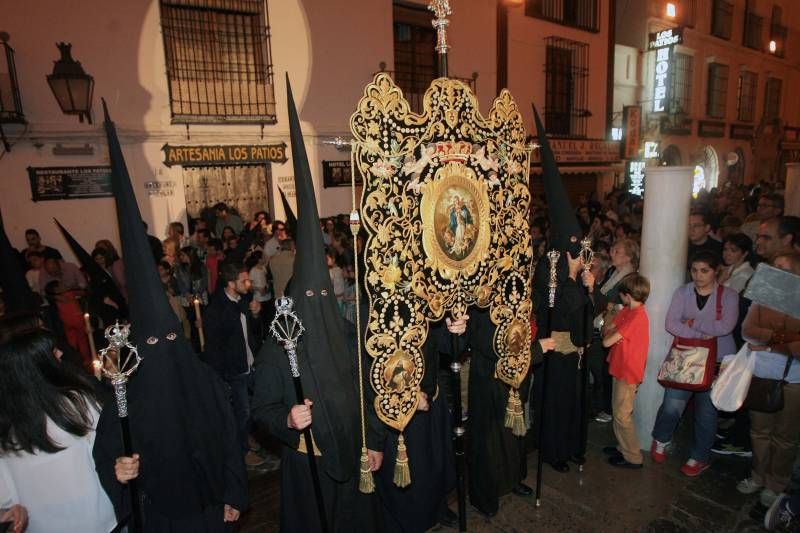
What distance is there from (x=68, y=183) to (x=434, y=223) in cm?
865

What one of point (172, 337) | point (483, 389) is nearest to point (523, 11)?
point (483, 389)

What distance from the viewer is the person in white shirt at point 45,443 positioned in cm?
253

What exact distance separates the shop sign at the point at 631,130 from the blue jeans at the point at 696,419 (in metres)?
16.4

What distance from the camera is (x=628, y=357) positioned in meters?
4.49

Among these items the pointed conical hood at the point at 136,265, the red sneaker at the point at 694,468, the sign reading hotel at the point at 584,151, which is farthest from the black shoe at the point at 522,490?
the sign reading hotel at the point at 584,151

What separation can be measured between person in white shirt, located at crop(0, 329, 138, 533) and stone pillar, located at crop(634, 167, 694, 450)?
4.61m

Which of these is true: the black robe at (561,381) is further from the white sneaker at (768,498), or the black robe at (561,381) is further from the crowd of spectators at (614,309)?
the white sneaker at (768,498)

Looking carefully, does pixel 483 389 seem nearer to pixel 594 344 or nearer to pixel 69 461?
pixel 594 344

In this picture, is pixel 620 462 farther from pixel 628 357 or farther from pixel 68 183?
pixel 68 183

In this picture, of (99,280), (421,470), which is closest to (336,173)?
(99,280)

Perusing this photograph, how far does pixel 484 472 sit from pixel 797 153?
1348 inches

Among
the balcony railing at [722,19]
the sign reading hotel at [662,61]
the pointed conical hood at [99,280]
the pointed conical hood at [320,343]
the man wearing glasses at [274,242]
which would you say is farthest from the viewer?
the balcony railing at [722,19]

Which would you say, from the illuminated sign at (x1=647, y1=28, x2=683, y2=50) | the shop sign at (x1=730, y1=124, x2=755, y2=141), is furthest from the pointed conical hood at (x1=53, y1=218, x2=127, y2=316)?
the shop sign at (x1=730, y1=124, x2=755, y2=141)

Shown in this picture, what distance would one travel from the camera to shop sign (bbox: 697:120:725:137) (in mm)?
21859
